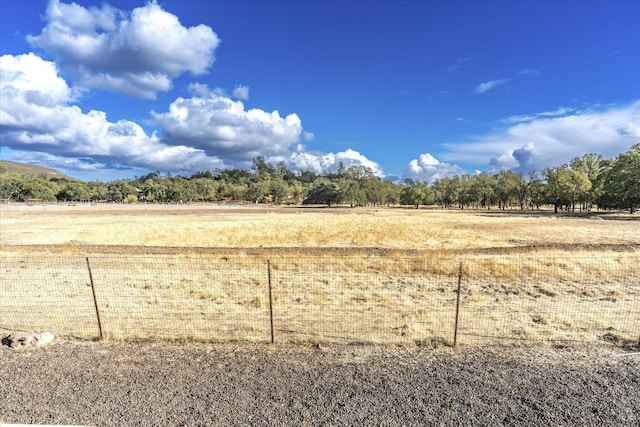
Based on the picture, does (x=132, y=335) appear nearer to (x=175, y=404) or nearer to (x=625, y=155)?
(x=175, y=404)

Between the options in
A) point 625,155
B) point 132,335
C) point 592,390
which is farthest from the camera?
point 625,155

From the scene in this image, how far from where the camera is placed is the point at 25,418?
187 inches

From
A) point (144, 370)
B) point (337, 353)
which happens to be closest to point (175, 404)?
point (144, 370)

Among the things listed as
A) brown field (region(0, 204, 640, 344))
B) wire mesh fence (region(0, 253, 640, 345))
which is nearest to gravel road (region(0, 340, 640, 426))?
wire mesh fence (region(0, 253, 640, 345))

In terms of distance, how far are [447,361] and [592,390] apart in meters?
2.16

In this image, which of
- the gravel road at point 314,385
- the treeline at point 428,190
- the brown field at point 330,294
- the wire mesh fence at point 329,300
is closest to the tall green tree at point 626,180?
the treeline at point 428,190

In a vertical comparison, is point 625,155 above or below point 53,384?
above

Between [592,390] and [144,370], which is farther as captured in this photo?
[144,370]

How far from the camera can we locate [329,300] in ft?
38.1

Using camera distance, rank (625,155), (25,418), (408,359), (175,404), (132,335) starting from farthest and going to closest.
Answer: (625,155)
(132,335)
(408,359)
(175,404)
(25,418)

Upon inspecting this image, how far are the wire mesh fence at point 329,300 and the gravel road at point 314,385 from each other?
92 centimetres

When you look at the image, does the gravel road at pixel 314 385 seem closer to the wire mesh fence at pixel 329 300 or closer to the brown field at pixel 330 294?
the wire mesh fence at pixel 329 300

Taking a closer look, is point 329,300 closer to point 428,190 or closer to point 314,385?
point 314,385

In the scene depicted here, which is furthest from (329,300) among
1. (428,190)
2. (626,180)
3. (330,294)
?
(428,190)
